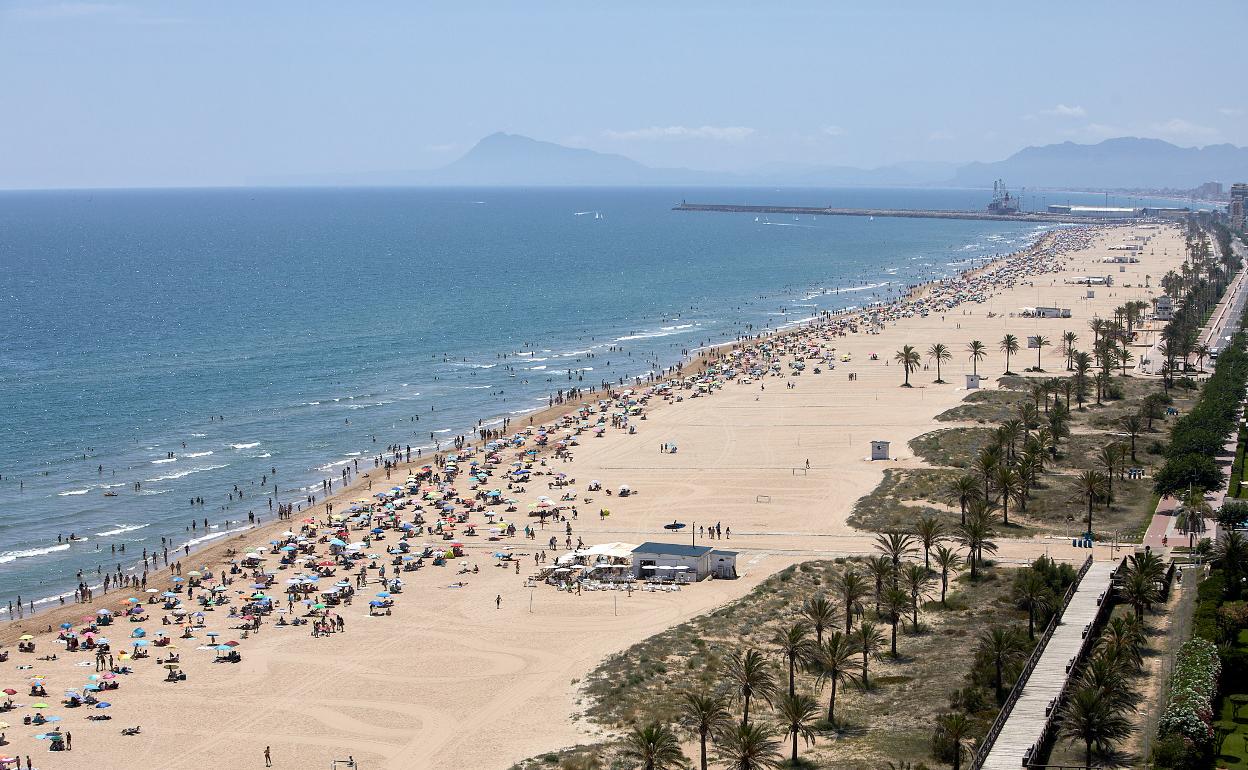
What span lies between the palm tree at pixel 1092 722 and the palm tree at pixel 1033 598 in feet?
26.8

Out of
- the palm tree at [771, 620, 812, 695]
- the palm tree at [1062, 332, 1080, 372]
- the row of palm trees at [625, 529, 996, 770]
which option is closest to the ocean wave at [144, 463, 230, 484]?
the row of palm trees at [625, 529, 996, 770]

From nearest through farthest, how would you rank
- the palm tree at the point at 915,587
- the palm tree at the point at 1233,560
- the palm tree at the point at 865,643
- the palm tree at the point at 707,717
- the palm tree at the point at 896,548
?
the palm tree at the point at 707,717
the palm tree at the point at 865,643
the palm tree at the point at 1233,560
the palm tree at the point at 915,587
the palm tree at the point at 896,548

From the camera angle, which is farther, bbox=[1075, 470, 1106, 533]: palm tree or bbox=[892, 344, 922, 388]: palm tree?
bbox=[892, 344, 922, 388]: palm tree

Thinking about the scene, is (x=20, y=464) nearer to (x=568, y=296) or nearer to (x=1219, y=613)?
(x=1219, y=613)

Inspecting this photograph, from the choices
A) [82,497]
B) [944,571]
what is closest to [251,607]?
[82,497]

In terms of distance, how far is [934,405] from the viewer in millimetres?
94750

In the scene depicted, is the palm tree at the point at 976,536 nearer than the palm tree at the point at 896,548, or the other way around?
the palm tree at the point at 896,548

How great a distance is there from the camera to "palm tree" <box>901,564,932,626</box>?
159 feet

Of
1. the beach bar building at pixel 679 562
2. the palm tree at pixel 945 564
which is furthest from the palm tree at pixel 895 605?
the beach bar building at pixel 679 562

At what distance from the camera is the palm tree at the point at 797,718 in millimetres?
37062

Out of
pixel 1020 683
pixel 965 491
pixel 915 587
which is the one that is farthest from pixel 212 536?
pixel 1020 683

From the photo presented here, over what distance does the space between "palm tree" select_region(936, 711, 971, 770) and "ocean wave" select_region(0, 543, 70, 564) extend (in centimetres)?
4770

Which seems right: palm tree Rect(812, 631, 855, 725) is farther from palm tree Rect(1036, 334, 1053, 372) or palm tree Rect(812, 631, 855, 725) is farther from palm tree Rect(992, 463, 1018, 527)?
palm tree Rect(1036, 334, 1053, 372)

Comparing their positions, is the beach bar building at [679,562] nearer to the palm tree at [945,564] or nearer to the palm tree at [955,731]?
the palm tree at [945,564]
